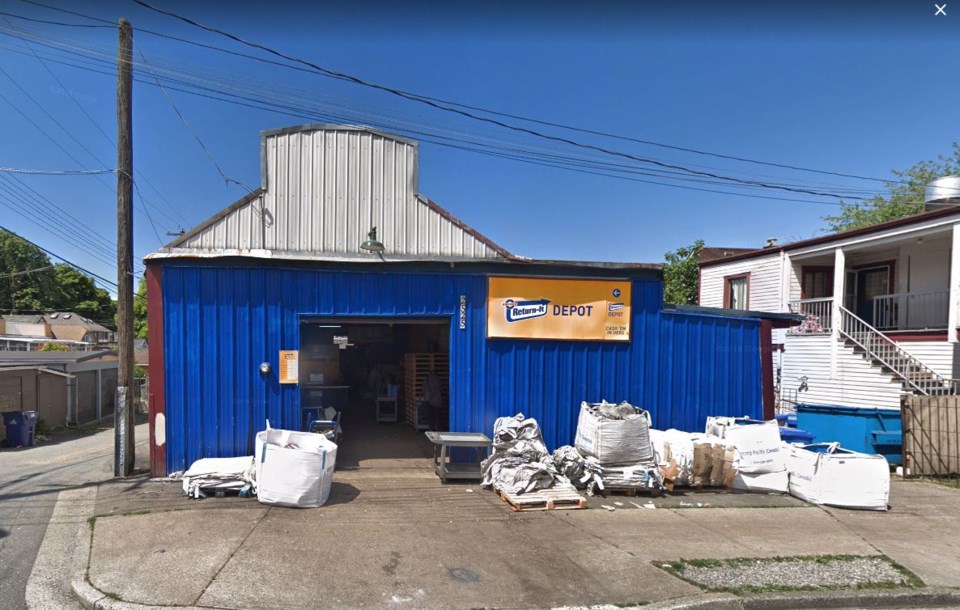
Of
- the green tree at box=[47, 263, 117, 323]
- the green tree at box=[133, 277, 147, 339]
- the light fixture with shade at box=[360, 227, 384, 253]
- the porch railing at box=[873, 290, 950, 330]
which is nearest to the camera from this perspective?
the light fixture with shade at box=[360, 227, 384, 253]

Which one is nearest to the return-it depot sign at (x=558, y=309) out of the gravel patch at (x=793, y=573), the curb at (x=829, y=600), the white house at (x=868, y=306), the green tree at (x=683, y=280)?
the gravel patch at (x=793, y=573)

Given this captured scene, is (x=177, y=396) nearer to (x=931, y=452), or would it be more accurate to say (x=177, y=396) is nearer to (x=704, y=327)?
(x=704, y=327)

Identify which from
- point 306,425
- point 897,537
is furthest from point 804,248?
point 306,425

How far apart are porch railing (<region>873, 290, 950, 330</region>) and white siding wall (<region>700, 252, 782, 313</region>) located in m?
2.78

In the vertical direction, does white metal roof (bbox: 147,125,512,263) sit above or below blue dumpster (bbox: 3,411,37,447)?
above

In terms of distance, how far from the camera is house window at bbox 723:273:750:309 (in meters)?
19.4

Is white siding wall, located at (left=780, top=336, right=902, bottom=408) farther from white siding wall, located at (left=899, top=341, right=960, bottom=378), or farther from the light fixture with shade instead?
the light fixture with shade

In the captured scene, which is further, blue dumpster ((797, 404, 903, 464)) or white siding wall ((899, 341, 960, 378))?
white siding wall ((899, 341, 960, 378))

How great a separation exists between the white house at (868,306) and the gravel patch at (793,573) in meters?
8.89

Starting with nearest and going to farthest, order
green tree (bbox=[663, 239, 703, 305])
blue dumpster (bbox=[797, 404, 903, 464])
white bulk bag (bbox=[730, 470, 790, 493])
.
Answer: white bulk bag (bbox=[730, 470, 790, 493])
blue dumpster (bbox=[797, 404, 903, 464])
green tree (bbox=[663, 239, 703, 305])

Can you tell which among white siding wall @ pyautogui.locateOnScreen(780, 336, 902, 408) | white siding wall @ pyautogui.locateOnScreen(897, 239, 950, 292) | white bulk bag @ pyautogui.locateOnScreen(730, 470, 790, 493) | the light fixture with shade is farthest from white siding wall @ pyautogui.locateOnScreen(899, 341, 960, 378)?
the light fixture with shade

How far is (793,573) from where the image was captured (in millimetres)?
5391

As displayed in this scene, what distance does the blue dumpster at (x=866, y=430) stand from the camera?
1040cm

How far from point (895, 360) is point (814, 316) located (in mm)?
2274
